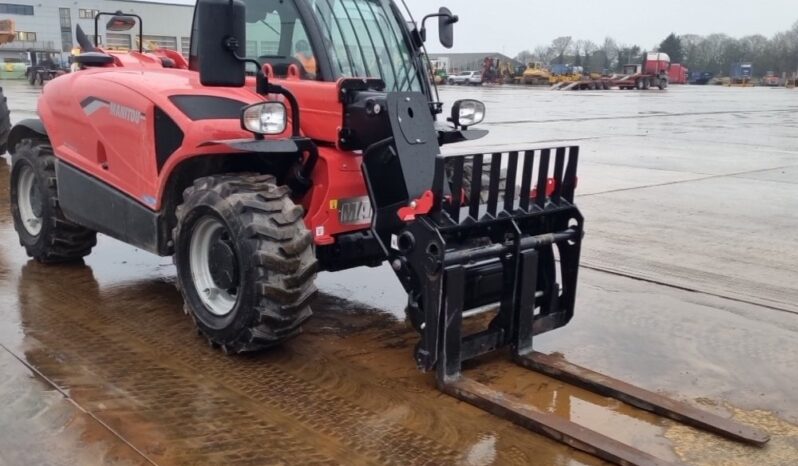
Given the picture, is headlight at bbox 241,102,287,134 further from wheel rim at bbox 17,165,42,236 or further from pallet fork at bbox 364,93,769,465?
wheel rim at bbox 17,165,42,236

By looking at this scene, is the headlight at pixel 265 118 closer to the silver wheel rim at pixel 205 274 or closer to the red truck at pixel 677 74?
the silver wheel rim at pixel 205 274

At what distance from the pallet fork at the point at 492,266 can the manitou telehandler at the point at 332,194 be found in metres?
0.01

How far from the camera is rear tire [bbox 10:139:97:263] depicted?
5969mm

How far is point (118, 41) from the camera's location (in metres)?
7.74

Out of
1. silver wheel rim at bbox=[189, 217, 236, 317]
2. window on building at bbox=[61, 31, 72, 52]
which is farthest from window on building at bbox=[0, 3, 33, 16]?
silver wheel rim at bbox=[189, 217, 236, 317]

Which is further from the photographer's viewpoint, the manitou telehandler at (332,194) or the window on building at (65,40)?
the window on building at (65,40)

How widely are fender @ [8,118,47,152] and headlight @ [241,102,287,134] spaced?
114 inches

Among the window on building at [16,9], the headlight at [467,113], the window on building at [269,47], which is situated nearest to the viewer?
the window on building at [269,47]

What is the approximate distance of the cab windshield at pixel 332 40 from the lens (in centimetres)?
460

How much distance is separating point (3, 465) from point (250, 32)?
114 inches

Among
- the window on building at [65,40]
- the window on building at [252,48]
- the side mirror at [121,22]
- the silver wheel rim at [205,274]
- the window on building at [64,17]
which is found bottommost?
the silver wheel rim at [205,274]

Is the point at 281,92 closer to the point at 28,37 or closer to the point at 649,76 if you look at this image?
the point at 649,76

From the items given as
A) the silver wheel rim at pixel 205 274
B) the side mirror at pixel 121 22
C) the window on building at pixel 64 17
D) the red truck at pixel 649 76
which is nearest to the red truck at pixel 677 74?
the red truck at pixel 649 76

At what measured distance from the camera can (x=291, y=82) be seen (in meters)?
4.59
